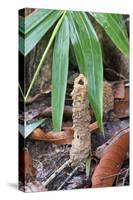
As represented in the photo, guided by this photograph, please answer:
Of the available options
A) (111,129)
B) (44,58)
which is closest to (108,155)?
(111,129)

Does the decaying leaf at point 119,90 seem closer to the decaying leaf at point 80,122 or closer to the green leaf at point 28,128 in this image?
the decaying leaf at point 80,122

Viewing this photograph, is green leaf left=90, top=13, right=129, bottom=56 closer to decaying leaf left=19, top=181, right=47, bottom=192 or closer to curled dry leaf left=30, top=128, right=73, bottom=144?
→ curled dry leaf left=30, top=128, right=73, bottom=144

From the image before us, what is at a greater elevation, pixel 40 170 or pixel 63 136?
pixel 63 136

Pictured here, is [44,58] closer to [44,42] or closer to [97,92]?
[44,42]

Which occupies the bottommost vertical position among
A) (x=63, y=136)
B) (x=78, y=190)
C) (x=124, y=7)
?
(x=78, y=190)

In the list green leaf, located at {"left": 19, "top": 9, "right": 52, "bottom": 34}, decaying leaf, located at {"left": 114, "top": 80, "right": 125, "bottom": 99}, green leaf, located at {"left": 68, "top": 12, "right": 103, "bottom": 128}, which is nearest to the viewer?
green leaf, located at {"left": 19, "top": 9, "right": 52, "bottom": 34}

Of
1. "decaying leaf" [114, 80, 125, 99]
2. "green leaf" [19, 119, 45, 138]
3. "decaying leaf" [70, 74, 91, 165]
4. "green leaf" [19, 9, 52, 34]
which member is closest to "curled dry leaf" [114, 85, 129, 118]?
"decaying leaf" [114, 80, 125, 99]
